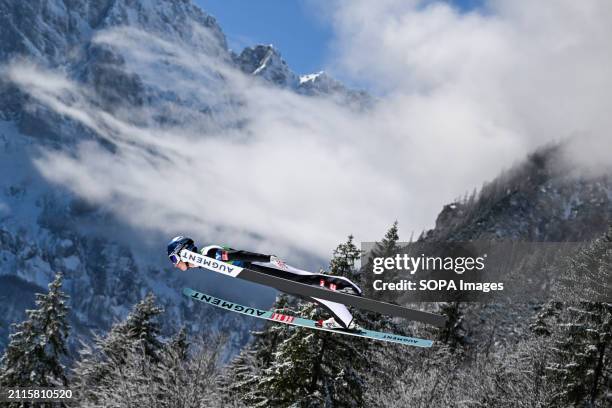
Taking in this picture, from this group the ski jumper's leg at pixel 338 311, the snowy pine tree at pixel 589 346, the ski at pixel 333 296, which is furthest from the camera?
the snowy pine tree at pixel 589 346

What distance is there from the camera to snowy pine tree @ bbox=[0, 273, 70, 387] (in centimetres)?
2770

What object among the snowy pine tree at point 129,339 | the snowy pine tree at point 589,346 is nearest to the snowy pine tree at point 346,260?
the snowy pine tree at point 589,346

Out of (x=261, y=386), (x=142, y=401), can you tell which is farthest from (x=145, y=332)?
(x=261, y=386)

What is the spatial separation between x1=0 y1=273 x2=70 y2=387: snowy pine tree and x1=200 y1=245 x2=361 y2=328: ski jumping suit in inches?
576

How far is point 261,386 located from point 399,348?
1695cm

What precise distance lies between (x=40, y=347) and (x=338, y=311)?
695 inches

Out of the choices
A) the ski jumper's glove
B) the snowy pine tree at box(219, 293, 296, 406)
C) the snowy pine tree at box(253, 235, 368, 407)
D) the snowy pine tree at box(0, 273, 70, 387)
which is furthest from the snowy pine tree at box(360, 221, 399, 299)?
the snowy pine tree at box(0, 273, 70, 387)

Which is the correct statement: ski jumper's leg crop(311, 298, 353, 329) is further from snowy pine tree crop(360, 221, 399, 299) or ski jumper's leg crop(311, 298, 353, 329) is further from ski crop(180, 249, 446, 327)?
snowy pine tree crop(360, 221, 399, 299)

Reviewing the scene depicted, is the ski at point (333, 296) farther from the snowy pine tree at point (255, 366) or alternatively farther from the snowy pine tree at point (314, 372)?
the snowy pine tree at point (255, 366)

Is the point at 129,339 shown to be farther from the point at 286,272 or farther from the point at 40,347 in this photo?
the point at 286,272

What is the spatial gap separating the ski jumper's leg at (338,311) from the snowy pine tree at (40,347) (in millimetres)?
16836

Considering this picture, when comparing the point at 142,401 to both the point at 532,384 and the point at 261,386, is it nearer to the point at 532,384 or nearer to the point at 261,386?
the point at 261,386

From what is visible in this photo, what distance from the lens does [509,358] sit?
101 ft

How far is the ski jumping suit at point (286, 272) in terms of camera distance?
54.0ft
